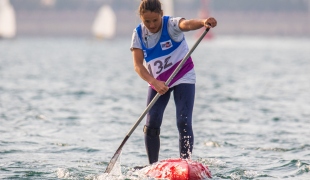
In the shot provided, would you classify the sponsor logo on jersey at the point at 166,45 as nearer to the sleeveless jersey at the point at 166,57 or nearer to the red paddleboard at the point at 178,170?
the sleeveless jersey at the point at 166,57

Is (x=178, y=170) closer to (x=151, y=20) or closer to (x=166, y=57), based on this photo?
(x=166, y=57)

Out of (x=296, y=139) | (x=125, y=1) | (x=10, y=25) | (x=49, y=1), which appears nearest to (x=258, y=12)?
(x=125, y=1)

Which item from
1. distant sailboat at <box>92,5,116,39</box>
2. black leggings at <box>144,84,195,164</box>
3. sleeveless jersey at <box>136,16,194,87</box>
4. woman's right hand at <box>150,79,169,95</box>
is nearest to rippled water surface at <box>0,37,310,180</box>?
black leggings at <box>144,84,195,164</box>

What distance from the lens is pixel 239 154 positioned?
10.7 m

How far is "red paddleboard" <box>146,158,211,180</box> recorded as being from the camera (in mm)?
8333

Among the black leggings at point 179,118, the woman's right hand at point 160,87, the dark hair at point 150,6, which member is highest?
the dark hair at point 150,6

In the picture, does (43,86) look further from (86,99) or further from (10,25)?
(10,25)

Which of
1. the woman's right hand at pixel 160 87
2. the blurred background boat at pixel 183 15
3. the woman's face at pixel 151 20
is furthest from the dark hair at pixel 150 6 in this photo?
the blurred background boat at pixel 183 15

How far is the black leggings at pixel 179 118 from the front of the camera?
8.72 m

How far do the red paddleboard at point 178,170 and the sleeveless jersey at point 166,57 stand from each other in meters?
0.89

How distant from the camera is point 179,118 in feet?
28.7

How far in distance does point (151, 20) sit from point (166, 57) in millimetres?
531

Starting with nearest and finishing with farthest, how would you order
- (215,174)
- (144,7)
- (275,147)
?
(144,7)
(215,174)
(275,147)

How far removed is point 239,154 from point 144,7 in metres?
3.23
